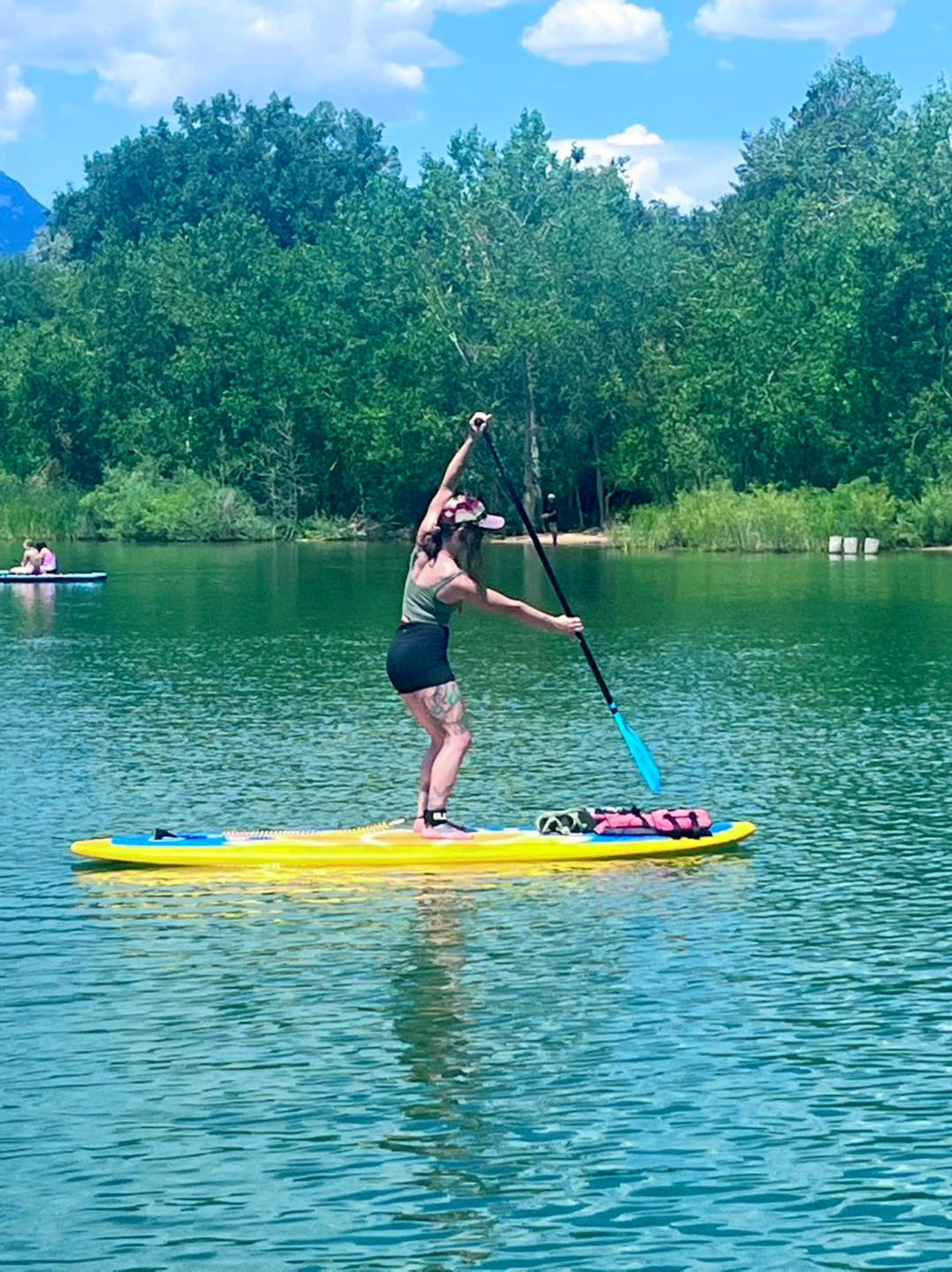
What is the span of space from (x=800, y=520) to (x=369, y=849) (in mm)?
54154

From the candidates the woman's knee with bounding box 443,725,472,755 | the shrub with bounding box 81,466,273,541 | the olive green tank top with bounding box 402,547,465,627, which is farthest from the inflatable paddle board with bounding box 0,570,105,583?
the woman's knee with bounding box 443,725,472,755

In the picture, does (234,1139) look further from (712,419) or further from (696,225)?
(696,225)

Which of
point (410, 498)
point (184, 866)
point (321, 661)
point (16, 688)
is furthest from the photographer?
point (410, 498)

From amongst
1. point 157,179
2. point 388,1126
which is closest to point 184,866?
point 388,1126

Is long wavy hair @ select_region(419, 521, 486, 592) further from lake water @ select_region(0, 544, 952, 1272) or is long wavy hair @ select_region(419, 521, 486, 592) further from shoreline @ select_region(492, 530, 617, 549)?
shoreline @ select_region(492, 530, 617, 549)

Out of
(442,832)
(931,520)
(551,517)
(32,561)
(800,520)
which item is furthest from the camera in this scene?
(800,520)

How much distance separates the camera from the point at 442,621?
16.9m

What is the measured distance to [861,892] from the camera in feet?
52.5

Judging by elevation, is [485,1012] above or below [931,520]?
below

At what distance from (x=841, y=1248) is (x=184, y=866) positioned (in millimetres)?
8585

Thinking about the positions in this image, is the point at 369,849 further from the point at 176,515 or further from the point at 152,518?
the point at 176,515

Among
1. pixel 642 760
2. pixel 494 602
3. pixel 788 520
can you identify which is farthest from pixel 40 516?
pixel 494 602

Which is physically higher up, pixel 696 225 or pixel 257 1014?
pixel 696 225

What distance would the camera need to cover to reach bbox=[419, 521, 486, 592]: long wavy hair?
656 inches
